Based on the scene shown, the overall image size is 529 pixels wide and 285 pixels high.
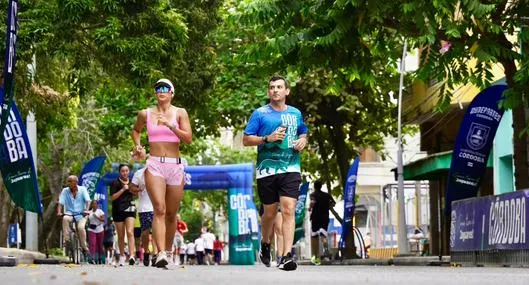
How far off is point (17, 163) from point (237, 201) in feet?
46.1

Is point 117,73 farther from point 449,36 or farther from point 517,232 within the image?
point 517,232

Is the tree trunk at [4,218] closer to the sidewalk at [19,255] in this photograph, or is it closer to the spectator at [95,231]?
the spectator at [95,231]

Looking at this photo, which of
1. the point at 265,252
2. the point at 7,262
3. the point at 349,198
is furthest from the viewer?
the point at 349,198

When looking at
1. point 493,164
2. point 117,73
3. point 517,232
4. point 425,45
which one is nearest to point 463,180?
point 425,45

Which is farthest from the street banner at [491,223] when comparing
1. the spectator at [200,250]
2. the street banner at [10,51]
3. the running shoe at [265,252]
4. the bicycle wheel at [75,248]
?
the spectator at [200,250]

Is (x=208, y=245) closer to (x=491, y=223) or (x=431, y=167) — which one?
(x=431, y=167)

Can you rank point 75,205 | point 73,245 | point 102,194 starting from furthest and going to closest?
point 102,194, point 73,245, point 75,205

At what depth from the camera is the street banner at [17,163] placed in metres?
21.8

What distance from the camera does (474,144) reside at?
834 inches

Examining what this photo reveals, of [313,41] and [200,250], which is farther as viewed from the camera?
[200,250]

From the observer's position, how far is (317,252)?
3231cm

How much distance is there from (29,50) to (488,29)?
7.57 metres

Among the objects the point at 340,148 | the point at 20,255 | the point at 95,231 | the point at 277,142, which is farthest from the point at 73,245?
the point at 277,142

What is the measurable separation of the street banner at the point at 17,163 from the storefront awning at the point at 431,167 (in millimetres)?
11089
